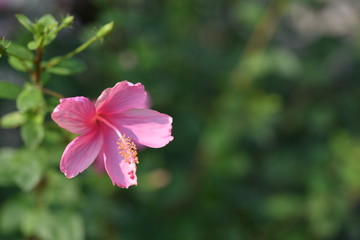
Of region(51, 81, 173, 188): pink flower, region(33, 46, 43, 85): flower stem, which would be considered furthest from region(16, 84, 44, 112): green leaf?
region(51, 81, 173, 188): pink flower

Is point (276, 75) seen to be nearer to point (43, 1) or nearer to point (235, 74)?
point (235, 74)

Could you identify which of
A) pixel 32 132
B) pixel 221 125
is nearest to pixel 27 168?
pixel 32 132

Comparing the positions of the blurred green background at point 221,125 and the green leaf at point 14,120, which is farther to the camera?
the blurred green background at point 221,125

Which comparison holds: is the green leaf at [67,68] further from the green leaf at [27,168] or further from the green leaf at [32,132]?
the green leaf at [27,168]

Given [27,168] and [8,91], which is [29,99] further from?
[27,168]

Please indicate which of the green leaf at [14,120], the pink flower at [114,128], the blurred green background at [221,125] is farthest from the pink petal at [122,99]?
the blurred green background at [221,125]

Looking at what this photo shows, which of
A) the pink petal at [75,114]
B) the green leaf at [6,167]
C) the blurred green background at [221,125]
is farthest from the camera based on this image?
the blurred green background at [221,125]

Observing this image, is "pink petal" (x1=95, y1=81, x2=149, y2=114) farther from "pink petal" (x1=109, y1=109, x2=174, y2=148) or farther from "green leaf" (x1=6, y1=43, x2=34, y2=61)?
"green leaf" (x1=6, y1=43, x2=34, y2=61)

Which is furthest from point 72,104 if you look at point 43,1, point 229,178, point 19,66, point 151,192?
point 43,1
